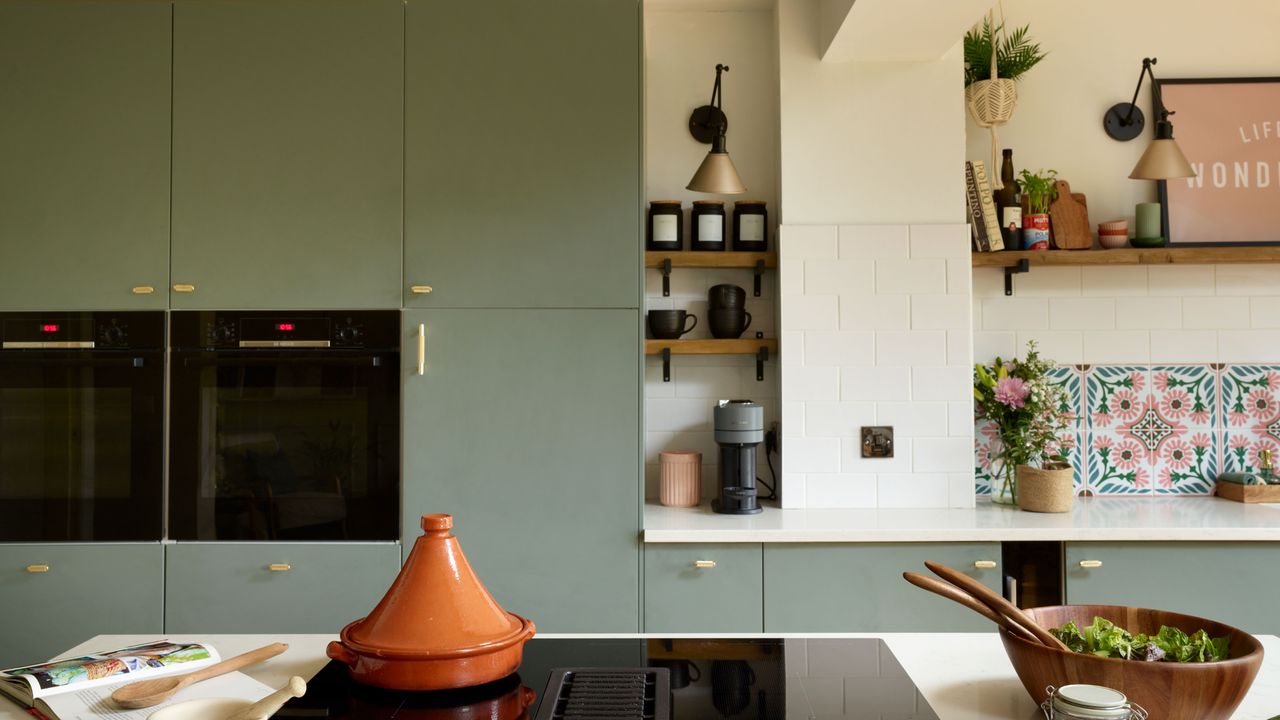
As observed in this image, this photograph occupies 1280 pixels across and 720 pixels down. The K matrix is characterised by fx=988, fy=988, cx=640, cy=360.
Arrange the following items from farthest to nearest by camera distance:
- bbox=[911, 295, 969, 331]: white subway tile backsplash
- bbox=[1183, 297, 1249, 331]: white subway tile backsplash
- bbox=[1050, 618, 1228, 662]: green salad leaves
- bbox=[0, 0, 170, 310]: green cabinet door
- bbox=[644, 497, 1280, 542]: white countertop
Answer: bbox=[1183, 297, 1249, 331]: white subway tile backsplash
bbox=[911, 295, 969, 331]: white subway tile backsplash
bbox=[0, 0, 170, 310]: green cabinet door
bbox=[644, 497, 1280, 542]: white countertop
bbox=[1050, 618, 1228, 662]: green salad leaves

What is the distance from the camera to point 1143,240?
330 centimetres

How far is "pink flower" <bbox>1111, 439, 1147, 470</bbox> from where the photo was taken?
11.3 ft

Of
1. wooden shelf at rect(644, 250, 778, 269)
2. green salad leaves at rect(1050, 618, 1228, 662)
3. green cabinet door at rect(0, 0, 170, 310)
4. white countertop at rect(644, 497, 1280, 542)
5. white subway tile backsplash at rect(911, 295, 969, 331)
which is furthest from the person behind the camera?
wooden shelf at rect(644, 250, 778, 269)

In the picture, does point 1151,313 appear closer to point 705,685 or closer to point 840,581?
point 840,581

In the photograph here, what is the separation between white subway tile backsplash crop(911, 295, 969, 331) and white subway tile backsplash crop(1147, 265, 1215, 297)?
0.76 metres

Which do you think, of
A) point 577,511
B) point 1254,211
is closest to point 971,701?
point 577,511

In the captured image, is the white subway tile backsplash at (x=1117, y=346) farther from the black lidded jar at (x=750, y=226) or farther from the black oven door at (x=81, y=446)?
the black oven door at (x=81, y=446)

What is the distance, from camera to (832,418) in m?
3.24

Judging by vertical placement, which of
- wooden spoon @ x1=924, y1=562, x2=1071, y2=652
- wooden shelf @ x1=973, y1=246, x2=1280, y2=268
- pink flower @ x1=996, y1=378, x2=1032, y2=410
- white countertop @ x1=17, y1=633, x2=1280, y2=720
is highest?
wooden shelf @ x1=973, y1=246, x2=1280, y2=268

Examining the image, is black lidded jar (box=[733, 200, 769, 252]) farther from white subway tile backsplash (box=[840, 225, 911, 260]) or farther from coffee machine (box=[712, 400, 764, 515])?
coffee machine (box=[712, 400, 764, 515])

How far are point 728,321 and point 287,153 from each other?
→ 4.83ft

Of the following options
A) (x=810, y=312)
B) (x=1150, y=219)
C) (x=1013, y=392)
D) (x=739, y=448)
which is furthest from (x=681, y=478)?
(x=1150, y=219)

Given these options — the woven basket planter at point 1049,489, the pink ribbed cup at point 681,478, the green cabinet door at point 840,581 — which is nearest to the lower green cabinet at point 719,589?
the green cabinet door at point 840,581

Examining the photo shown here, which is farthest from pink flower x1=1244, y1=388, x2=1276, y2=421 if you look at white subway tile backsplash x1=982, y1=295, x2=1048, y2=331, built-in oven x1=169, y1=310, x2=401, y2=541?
built-in oven x1=169, y1=310, x2=401, y2=541
